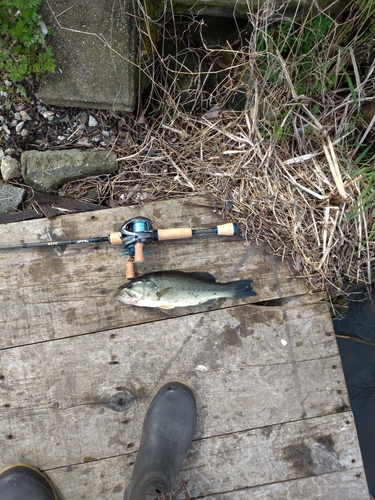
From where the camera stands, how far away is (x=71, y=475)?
2.75 metres

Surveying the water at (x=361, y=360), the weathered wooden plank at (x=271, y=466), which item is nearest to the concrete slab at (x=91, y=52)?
the weathered wooden plank at (x=271, y=466)

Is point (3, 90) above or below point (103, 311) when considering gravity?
above

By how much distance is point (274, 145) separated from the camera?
3.17 m

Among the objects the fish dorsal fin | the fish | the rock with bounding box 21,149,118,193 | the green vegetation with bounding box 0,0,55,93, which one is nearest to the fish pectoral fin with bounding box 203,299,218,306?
the fish

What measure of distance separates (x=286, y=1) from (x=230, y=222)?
1719 millimetres

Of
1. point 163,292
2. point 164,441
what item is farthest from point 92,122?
point 164,441

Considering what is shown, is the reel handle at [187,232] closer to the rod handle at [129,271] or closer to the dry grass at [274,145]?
the dry grass at [274,145]

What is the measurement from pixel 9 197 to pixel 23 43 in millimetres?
1252

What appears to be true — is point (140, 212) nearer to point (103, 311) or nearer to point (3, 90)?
point (103, 311)

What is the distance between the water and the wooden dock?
37.9 inches

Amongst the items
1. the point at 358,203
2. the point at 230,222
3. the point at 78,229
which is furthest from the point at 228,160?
the point at 78,229

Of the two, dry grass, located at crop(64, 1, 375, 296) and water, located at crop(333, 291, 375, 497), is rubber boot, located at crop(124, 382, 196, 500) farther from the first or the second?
water, located at crop(333, 291, 375, 497)

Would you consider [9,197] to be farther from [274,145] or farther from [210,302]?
[274,145]

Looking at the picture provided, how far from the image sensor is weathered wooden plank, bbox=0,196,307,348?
9.52 feet
